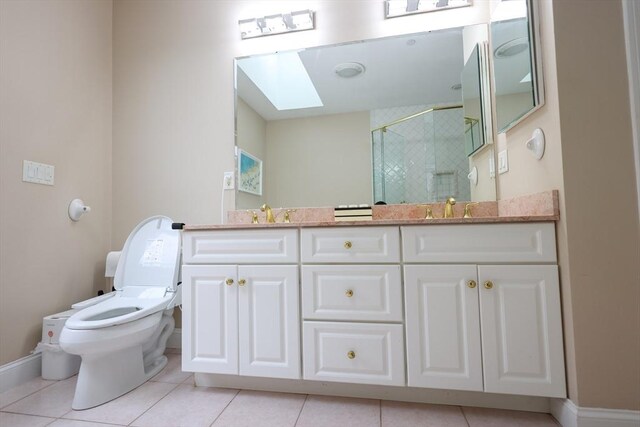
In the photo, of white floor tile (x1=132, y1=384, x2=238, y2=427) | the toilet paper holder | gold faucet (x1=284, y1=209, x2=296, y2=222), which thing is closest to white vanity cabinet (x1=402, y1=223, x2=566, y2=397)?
gold faucet (x1=284, y1=209, x2=296, y2=222)

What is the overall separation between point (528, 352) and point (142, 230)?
210 centimetres

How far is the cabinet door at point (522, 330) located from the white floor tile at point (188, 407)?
46.3 inches

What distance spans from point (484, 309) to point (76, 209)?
2383 mm

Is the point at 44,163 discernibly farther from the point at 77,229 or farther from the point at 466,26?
the point at 466,26

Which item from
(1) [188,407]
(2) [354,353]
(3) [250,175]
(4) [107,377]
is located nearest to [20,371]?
(4) [107,377]

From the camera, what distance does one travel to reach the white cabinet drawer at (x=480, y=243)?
3.87ft

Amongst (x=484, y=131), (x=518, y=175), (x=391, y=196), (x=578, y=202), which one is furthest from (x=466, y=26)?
(x=578, y=202)

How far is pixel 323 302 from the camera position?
133cm

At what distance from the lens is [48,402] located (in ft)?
4.59

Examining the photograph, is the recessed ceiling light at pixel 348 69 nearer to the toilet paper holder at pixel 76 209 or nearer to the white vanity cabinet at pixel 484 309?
the white vanity cabinet at pixel 484 309

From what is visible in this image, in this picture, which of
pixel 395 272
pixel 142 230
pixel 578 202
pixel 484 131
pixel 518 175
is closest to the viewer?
pixel 578 202

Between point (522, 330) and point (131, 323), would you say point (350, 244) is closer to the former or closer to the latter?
point (522, 330)

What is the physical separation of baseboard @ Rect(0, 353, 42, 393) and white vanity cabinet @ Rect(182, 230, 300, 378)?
96 cm

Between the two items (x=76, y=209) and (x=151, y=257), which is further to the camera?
(x=76, y=209)
